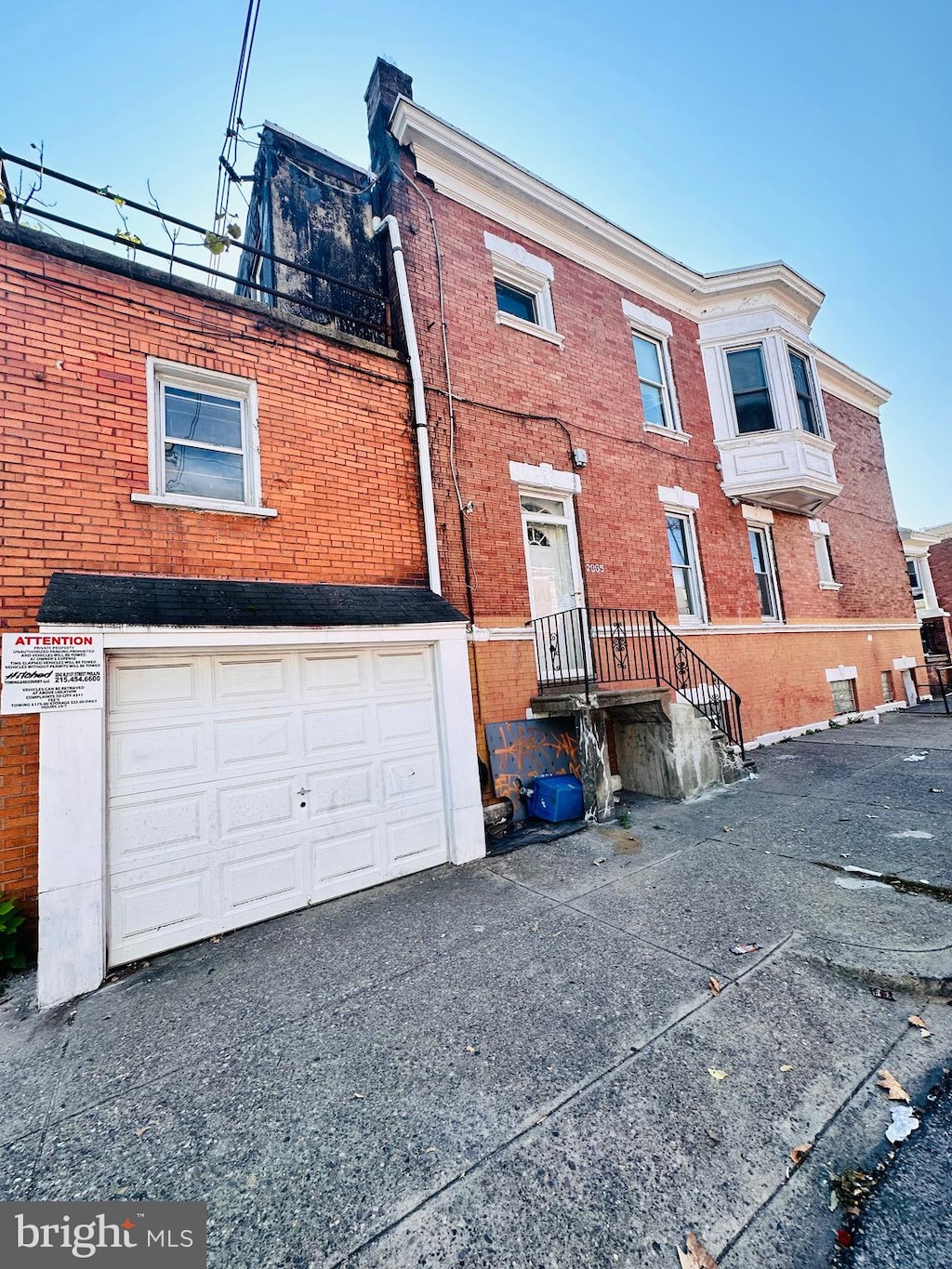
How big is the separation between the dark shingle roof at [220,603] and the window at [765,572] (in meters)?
8.53

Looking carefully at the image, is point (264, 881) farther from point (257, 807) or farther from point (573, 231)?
point (573, 231)

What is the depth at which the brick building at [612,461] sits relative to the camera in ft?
24.2

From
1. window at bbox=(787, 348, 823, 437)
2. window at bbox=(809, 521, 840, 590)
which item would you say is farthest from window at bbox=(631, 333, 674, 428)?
window at bbox=(809, 521, 840, 590)

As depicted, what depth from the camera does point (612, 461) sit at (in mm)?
9070

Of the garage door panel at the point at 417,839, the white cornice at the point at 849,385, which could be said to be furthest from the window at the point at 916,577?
the garage door panel at the point at 417,839

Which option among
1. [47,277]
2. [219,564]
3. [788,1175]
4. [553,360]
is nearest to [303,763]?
[219,564]

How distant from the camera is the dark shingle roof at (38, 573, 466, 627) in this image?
4.20m

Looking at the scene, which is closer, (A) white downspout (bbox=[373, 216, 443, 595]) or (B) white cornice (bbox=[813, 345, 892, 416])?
(A) white downspout (bbox=[373, 216, 443, 595])

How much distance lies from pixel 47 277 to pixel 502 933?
Answer: 7076mm

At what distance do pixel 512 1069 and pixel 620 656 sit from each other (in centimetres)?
601

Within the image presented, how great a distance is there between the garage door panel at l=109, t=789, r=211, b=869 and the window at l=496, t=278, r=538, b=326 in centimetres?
840

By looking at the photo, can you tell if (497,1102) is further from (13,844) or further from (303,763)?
(13,844)

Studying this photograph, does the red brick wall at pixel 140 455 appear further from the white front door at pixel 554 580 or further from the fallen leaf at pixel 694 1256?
the fallen leaf at pixel 694 1256

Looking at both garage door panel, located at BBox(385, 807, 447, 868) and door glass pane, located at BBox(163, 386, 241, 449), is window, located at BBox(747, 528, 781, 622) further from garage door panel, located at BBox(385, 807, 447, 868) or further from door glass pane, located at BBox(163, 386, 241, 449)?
door glass pane, located at BBox(163, 386, 241, 449)
